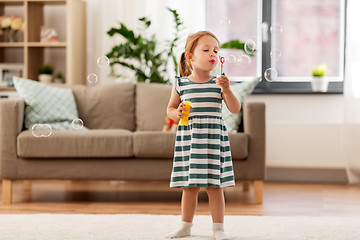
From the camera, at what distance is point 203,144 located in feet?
6.68

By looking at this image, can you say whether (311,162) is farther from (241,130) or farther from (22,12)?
(22,12)

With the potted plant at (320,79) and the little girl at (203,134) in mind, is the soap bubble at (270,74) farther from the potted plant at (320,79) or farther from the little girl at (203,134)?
the potted plant at (320,79)

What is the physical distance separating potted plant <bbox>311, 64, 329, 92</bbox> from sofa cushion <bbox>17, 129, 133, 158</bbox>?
184cm

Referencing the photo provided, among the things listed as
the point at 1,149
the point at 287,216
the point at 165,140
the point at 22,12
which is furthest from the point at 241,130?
the point at 22,12

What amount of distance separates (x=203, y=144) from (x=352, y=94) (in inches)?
89.7

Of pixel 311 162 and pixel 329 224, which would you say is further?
pixel 311 162

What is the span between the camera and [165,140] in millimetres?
3037

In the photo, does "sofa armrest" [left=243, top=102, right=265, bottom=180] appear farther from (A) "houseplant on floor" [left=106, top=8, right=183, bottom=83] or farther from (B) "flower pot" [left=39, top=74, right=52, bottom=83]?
(B) "flower pot" [left=39, top=74, right=52, bottom=83]

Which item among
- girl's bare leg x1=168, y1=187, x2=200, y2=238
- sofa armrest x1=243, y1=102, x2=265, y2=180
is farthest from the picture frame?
girl's bare leg x1=168, y1=187, x2=200, y2=238

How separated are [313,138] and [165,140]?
60.2 inches

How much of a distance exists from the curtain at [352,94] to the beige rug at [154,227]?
4.52 feet

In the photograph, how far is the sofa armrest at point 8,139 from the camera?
→ 10.1 feet

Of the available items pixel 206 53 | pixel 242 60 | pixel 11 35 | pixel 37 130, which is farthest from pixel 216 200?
pixel 11 35

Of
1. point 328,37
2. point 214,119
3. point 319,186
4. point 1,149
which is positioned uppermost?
point 328,37
